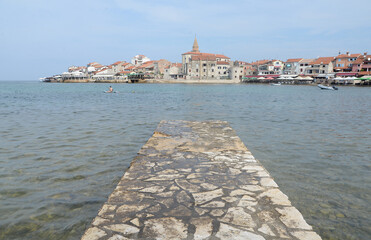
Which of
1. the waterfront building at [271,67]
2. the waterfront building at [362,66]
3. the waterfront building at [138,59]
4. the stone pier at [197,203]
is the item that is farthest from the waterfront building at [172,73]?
the stone pier at [197,203]

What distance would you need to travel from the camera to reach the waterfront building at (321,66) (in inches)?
3816

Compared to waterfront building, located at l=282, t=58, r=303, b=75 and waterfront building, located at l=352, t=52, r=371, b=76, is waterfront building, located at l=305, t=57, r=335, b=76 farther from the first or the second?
waterfront building, located at l=352, t=52, r=371, b=76

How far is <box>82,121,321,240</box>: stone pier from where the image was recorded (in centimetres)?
335

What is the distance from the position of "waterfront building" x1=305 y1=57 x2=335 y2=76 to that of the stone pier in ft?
348

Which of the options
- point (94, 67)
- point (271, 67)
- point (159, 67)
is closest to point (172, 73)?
point (159, 67)

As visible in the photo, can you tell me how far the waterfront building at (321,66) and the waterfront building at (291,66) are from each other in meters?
5.73

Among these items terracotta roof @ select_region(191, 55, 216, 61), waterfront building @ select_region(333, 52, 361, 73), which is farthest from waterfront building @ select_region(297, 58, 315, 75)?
terracotta roof @ select_region(191, 55, 216, 61)

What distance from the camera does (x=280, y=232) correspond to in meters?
3.35

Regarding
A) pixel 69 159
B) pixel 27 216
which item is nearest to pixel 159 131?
pixel 69 159

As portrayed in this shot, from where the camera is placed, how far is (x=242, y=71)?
118 m

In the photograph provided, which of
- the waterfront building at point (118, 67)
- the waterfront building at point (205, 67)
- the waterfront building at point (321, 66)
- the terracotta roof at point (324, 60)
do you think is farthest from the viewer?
the waterfront building at point (118, 67)

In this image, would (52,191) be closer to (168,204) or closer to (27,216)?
(27,216)

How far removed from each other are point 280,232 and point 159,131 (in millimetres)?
7119

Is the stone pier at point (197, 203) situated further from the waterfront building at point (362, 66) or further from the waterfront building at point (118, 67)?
the waterfront building at point (118, 67)
